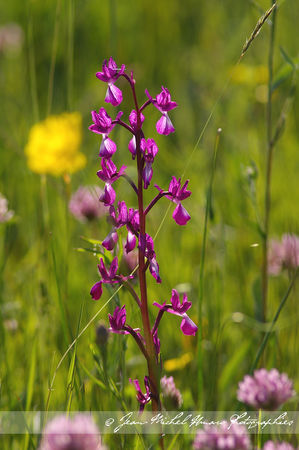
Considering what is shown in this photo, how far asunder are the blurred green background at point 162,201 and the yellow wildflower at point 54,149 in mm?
87

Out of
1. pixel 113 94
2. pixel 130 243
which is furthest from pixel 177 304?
pixel 113 94

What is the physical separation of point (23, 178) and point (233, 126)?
1248mm

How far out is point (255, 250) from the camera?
2.35 meters

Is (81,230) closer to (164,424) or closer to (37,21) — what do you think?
(164,424)

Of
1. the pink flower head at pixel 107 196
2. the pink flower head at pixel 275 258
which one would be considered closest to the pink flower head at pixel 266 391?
the pink flower head at pixel 107 196

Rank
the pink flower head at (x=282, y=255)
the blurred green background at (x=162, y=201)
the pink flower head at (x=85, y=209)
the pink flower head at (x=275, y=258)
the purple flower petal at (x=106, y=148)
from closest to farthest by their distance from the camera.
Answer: the purple flower petal at (x=106, y=148) → the blurred green background at (x=162, y=201) → the pink flower head at (x=282, y=255) → the pink flower head at (x=275, y=258) → the pink flower head at (x=85, y=209)

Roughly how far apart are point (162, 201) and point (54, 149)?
66 cm

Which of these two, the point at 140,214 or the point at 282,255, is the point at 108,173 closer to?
the point at 140,214

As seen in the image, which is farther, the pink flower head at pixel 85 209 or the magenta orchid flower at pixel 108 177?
the pink flower head at pixel 85 209

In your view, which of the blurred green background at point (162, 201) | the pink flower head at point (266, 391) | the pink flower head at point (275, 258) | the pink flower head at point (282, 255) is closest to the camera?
the pink flower head at point (266, 391)

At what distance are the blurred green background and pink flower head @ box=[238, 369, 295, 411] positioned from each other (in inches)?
6.2

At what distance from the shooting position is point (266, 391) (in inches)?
48.1

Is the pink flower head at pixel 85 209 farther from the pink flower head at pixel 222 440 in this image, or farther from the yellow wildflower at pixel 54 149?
the pink flower head at pixel 222 440

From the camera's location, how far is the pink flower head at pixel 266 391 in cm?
122
